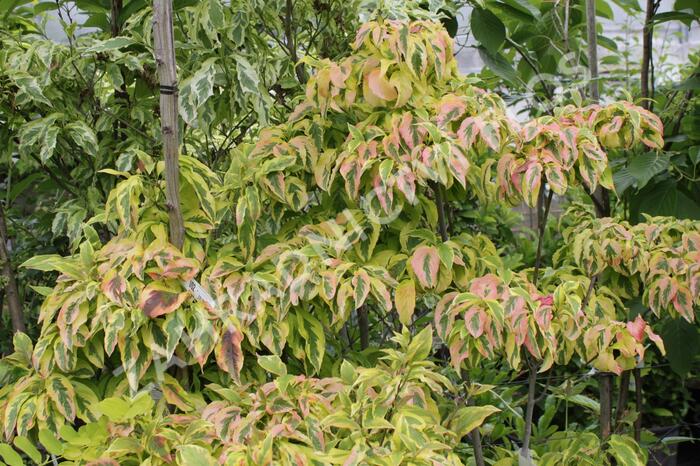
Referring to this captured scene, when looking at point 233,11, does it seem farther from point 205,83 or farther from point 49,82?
point 49,82

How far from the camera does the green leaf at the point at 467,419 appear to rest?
55.0 inches

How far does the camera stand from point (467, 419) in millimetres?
1425

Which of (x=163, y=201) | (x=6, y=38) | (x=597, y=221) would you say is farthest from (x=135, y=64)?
(x=597, y=221)

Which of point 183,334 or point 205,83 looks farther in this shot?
point 205,83

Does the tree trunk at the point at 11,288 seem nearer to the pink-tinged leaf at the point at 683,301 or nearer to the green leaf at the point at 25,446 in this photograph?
the green leaf at the point at 25,446

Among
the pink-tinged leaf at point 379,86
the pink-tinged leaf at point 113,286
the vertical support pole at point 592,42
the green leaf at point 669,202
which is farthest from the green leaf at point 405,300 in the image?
the green leaf at point 669,202

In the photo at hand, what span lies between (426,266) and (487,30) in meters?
0.98

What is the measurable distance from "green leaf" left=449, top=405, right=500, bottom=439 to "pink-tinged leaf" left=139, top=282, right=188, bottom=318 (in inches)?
A: 21.9

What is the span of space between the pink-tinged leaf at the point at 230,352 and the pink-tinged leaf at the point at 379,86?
0.49m

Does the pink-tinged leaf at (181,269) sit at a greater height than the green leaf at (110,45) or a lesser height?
lesser

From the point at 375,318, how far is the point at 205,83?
38.9 inches

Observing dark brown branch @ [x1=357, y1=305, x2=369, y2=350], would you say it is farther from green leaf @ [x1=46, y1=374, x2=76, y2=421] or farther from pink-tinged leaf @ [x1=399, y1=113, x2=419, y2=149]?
green leaf @ [x1=46, y1=374, x2=76, y2=421]

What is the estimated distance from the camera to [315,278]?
134 centimetres

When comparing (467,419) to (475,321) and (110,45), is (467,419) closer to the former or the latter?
(475,321)
